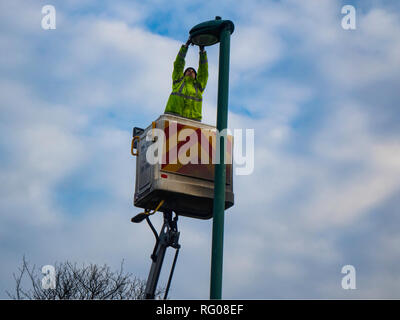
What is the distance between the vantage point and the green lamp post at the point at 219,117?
24.3 ft

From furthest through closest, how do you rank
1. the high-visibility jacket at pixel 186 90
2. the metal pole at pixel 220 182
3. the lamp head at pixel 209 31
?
the high-visibility jacket at pixel 186 90 < the lamp head at pixel 209 31 < the metal pole at pixel 220 182

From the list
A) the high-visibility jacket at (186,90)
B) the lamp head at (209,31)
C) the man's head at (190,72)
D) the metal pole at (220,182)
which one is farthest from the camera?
the man's head at (190,72)

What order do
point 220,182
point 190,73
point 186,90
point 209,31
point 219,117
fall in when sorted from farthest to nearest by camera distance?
point 190,73
point 186,90
point 209,31
point 219,117
point 220,182

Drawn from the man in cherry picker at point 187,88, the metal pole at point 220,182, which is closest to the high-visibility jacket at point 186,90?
the man in cherry picker at point 187,88

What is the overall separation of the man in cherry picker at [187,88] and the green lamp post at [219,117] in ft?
7.04

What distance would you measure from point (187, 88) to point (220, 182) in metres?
3.96

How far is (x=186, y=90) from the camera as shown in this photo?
37.5ft

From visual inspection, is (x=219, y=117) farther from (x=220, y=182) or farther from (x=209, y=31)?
(x=209, y=31)

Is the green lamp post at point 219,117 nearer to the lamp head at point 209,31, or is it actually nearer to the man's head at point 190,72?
the lamp head at point 209,31

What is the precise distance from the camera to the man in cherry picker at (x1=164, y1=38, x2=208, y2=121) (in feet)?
37.3

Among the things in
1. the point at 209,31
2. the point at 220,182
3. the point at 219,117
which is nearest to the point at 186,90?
the point at 209,31
